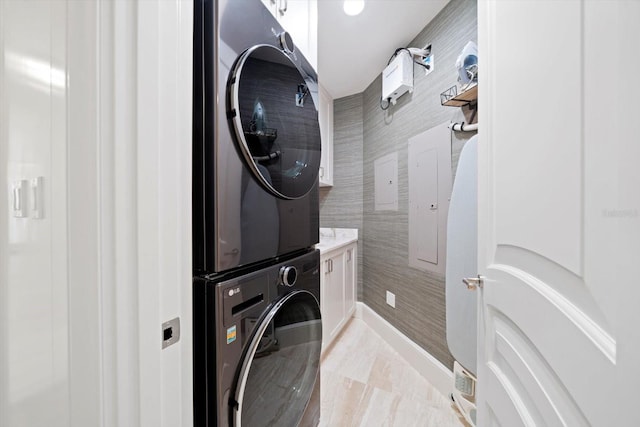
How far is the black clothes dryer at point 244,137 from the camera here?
64cm

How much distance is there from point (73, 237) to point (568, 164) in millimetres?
902

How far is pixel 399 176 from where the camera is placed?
2.19 m

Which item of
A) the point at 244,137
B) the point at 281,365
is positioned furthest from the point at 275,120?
the point at 281,365

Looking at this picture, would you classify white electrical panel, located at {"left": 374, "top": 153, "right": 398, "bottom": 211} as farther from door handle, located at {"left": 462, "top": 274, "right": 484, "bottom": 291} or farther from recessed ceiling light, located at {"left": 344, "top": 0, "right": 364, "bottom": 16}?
door handle, located at {"left": 462, "top": 274, "right": 484, "bottom": 291}

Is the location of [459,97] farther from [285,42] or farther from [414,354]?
[414,354]

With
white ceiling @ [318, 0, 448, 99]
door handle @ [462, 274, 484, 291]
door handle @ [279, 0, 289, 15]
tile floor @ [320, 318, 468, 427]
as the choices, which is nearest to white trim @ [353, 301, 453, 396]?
tile floor @ [320, 318, 468, 427]

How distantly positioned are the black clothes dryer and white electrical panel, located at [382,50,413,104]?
1.27 metres

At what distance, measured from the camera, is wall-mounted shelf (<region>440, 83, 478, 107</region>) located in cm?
133

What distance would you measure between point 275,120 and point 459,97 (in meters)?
1.10

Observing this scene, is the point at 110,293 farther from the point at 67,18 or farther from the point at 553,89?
the point at 553,89

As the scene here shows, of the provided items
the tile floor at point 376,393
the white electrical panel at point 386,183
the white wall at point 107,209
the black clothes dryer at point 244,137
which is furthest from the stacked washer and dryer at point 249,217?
the white electrical panel at point 386,183

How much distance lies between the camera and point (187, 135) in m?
0.49

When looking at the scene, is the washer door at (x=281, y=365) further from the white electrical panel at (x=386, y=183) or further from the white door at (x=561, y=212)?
the white electrical panel at (x=386, y=183)

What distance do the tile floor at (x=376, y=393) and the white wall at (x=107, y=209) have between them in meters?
1.33
